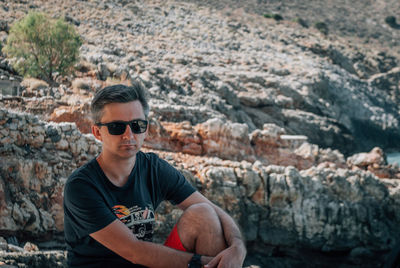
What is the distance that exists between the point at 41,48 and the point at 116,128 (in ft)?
39.0

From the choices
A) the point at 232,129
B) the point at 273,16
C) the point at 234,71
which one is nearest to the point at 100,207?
the point at 232,129

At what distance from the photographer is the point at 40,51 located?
14.0 metres

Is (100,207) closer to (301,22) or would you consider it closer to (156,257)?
(156,257)

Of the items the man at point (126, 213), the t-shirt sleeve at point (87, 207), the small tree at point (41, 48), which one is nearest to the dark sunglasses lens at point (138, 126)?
the man at point (126, 213)

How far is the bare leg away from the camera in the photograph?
10.2 ft

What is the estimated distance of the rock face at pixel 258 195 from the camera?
7.83m

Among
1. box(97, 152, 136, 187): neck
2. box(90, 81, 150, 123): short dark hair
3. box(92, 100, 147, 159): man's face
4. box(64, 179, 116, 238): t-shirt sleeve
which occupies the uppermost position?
box(90, 81, 150, 123): short dark hair

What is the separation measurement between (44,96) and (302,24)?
101 ft

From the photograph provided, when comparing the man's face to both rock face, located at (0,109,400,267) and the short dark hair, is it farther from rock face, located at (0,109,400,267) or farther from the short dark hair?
rock face, located at (0,109,400,267)

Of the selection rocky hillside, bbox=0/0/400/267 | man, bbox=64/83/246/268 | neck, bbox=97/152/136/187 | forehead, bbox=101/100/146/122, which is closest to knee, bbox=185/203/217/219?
man, bbox=64/83/246/268

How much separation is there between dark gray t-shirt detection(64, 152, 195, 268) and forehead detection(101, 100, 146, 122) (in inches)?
12.5

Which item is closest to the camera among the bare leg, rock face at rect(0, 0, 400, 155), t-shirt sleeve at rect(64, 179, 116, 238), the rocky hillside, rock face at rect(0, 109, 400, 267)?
t-shirt sleeve at rect(64, 179, 116, 238)

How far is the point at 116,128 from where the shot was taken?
3197mm

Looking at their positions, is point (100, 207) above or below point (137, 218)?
above
